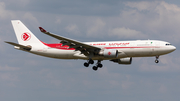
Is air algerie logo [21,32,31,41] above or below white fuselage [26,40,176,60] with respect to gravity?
above

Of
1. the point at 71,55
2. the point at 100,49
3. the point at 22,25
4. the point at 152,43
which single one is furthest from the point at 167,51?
the point at 22,25

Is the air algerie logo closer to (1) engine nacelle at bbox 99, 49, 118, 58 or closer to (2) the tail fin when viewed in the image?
(2) the tail fin

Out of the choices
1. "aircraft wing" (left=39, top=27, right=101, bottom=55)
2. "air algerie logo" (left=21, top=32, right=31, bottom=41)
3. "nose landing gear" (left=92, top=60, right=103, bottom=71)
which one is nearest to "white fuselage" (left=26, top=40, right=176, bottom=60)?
"aircraft wing" (left=39, top=27, right=101, bottom=55)

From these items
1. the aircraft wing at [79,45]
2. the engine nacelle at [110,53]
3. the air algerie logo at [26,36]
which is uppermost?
the air algerie logo at [26,36]

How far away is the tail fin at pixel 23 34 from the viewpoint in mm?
67938

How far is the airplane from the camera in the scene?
197 feet

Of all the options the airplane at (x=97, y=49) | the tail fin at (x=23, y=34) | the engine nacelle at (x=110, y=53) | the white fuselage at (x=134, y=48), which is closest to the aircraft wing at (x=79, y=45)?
the airplane at (x=97, y=49)

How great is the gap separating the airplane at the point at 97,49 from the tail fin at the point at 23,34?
0.24 metres

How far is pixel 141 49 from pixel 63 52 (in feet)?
47.5

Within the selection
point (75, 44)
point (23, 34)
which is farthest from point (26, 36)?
point (75, 44)

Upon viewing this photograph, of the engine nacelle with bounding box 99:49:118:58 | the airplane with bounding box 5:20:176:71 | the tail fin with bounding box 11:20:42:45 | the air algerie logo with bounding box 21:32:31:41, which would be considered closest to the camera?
the engine nacelle with bounding box 99:49:118:58

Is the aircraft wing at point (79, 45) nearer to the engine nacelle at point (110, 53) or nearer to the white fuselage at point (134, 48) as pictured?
the white fuselage at point (134, 48)

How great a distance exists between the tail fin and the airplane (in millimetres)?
237

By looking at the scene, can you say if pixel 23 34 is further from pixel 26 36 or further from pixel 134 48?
pixel 134 48
